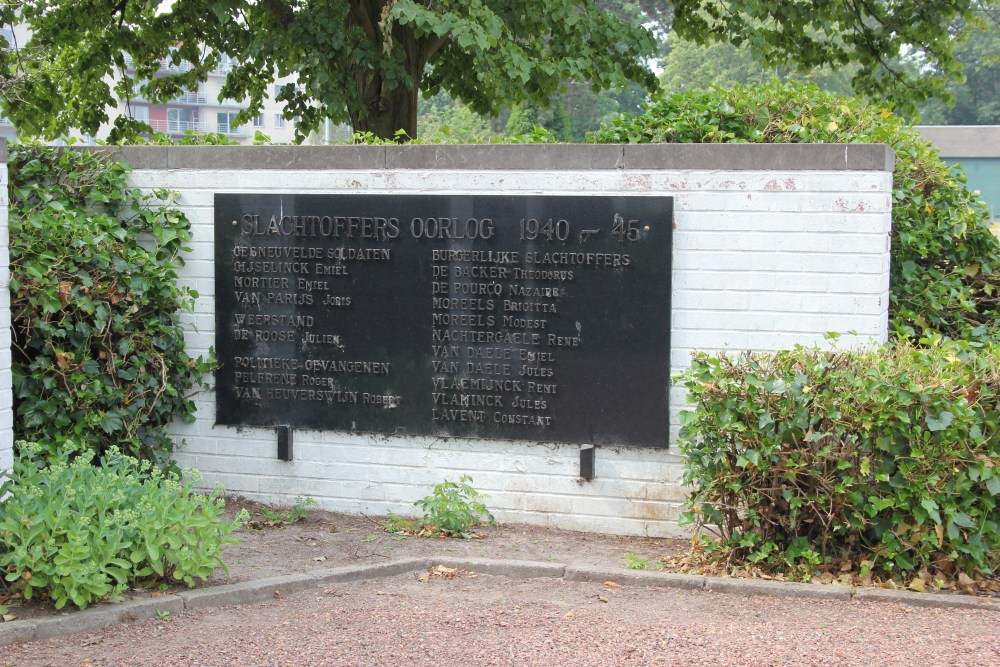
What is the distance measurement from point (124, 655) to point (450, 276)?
301 cm

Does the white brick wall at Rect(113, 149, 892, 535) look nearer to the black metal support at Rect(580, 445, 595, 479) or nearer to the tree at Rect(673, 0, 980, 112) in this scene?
the black metal support at Rect(580, 445, 595, 479)

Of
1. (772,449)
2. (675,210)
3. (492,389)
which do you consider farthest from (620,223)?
(772,449)

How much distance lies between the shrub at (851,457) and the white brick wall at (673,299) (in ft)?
2.07

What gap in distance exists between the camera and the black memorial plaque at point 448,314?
624cm

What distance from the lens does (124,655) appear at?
4.23 m

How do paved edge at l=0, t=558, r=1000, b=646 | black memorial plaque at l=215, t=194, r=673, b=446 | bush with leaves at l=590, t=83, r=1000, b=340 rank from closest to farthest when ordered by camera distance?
paved edge at l=0, t=558, r=1000, b=646, black memorial plaque at l=215, t=194, r=673, b=446, bush with leaves at l=590, t=83, r=1000, b=340

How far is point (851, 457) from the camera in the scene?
17.0 ft

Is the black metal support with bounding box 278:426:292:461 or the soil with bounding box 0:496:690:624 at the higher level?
the black metal support with bounding box 278:426:292:461

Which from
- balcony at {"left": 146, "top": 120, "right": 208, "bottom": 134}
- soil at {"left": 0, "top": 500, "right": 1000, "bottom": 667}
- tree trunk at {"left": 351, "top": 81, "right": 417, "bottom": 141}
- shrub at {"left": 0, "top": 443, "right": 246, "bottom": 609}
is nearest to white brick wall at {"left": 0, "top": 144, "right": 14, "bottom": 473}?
shrub at {"left": 0, "top": 443, "right": 246, "bottom": 609}

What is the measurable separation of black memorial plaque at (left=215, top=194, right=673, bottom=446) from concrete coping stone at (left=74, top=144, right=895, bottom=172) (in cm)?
19

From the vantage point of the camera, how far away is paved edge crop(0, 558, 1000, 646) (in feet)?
14.7

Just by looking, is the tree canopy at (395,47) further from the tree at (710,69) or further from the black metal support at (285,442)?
the tree at (710,69)

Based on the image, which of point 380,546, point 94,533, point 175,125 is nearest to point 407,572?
point 380,546

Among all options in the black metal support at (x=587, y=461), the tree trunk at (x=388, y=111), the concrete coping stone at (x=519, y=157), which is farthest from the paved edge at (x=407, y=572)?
the tree trunk at (x=388, y=111)
